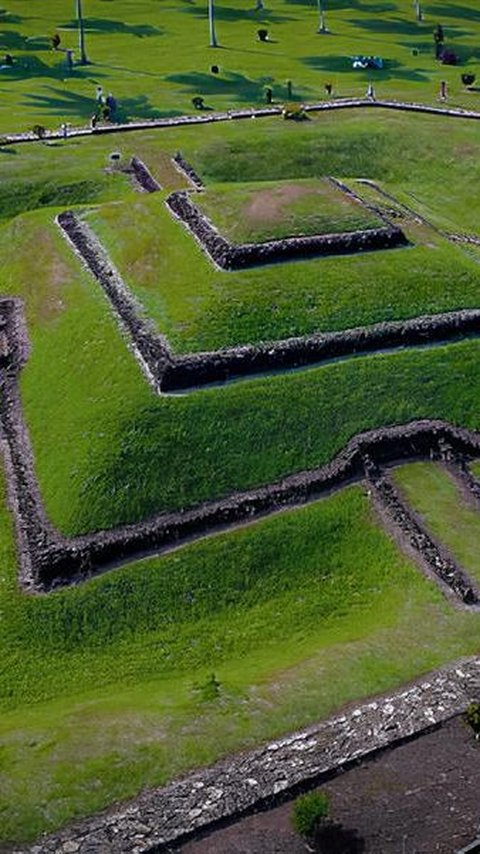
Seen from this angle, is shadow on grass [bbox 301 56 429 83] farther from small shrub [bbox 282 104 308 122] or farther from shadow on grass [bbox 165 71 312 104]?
→ small shrub [bbox 282 104 308 122]

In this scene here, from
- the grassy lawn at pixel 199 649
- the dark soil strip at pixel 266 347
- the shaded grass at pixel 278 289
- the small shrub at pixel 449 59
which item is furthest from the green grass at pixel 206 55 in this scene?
the grassy lawn at pixel 199 649

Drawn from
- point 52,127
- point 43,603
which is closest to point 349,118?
point 52,127

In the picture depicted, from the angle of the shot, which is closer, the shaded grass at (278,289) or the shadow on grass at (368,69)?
the shaded grass at (278,289)

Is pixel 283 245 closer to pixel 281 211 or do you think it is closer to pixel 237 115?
pixel 281 211

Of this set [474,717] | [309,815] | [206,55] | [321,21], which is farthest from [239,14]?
[309,815]

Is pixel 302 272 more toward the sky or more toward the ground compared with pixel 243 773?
more toward the sky

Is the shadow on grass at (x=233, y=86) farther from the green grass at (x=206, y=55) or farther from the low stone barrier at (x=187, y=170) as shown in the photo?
the low stone barrier at (x=187, y=170)

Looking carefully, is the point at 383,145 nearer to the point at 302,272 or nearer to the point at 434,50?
the point at 302,272
